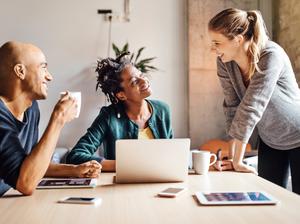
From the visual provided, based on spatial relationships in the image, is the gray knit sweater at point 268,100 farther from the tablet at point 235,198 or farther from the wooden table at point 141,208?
the tablet at point 235,198

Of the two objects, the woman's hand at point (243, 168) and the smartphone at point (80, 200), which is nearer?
the smartphone at point (80, 200)

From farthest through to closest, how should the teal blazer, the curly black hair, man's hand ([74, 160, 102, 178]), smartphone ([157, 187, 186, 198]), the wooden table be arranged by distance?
the curly black hair → the teal blazer → man's hand ([74, 160, 102, 178]) → smartphone ([157, 187, 186, 198]) → the wooden table

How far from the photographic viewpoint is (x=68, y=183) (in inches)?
54.3

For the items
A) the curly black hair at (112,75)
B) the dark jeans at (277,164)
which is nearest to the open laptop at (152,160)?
the dark jeans at (277,164)

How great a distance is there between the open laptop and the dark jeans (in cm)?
65

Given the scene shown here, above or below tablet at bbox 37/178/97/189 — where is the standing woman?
above

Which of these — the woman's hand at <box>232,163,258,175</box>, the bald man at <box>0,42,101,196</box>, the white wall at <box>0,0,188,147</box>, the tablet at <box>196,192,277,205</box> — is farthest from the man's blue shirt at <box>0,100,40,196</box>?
the white wall at <box>0,0,188,147</box>

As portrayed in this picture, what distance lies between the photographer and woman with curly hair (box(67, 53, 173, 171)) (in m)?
1.95

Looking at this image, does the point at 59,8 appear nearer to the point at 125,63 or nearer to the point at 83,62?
the point at 83,62

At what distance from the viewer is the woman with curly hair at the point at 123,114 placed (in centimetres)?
195

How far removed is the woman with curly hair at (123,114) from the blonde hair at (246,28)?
523 mm

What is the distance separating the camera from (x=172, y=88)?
13.4ft

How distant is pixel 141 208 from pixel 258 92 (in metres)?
0.81

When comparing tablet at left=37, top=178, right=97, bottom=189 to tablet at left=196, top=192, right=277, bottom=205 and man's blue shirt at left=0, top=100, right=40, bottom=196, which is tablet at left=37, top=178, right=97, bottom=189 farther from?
tablet at left=196, top=192, right=277, bottom=205
